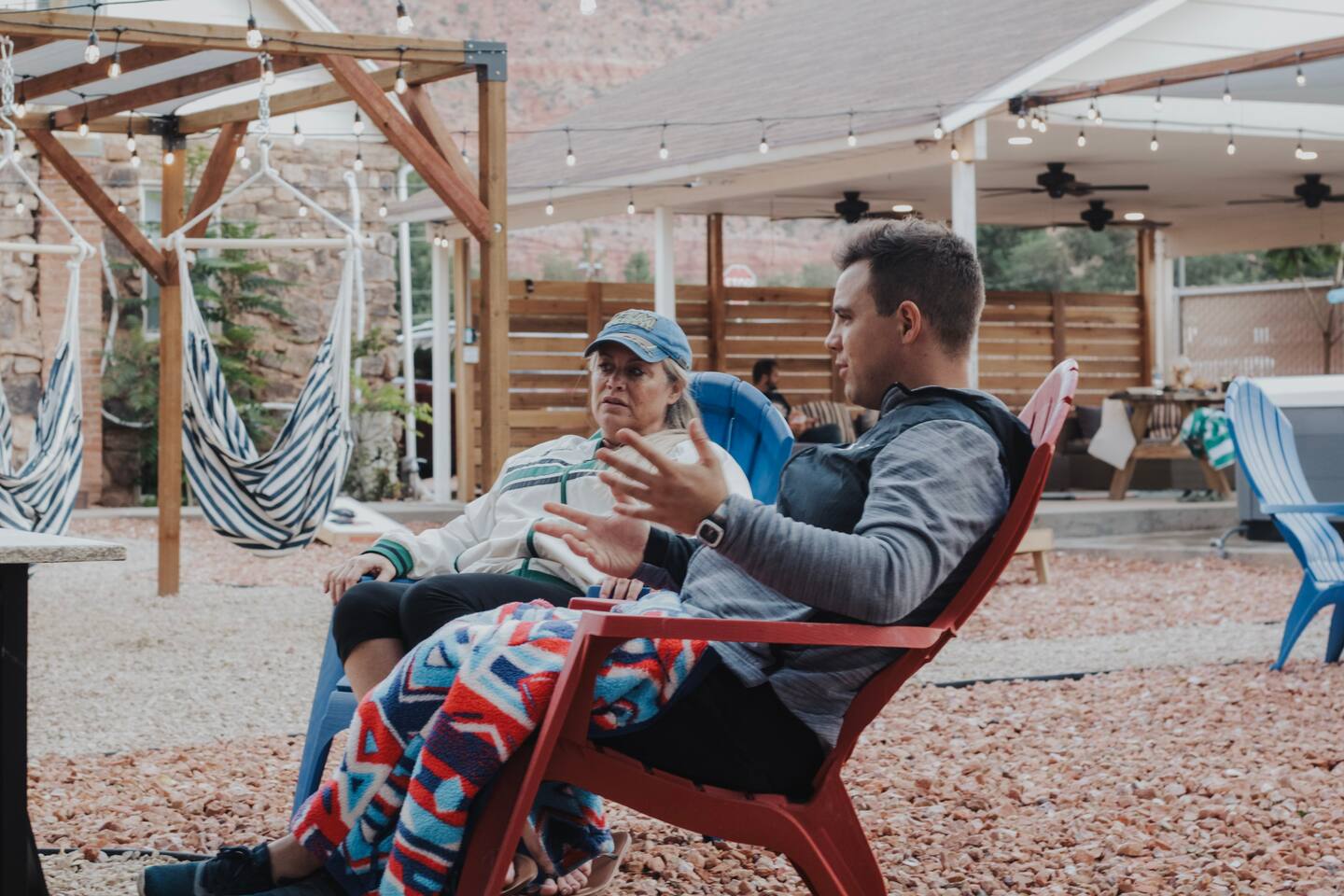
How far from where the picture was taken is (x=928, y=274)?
2.13 metres

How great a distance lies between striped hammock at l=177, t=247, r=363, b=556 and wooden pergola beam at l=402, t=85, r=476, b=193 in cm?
72

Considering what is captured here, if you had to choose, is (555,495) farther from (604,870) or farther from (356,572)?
(604,870)

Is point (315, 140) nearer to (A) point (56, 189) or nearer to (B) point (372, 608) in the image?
(A) point (56, 189)

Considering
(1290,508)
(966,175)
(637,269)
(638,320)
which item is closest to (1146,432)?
(966,175)

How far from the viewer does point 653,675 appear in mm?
2033

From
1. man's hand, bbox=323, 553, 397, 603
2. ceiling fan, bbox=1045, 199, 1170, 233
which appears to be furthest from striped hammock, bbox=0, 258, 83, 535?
ceiling fan, bbox=1045, 199, 1170, 233

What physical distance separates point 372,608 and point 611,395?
2.18 ft

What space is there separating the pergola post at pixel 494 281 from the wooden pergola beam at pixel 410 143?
7 cm

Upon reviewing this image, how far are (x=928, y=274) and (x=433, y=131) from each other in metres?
4.21

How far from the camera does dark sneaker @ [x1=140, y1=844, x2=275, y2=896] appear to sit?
218 cm

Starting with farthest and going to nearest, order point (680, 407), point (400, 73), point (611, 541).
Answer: point (400, 73) < point (680, 407) < point (611, 541)

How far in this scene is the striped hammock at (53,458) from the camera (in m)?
6.29

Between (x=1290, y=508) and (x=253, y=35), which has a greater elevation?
(x=253, y=35)

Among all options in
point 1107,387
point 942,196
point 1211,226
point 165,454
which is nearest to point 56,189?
point 165,454
